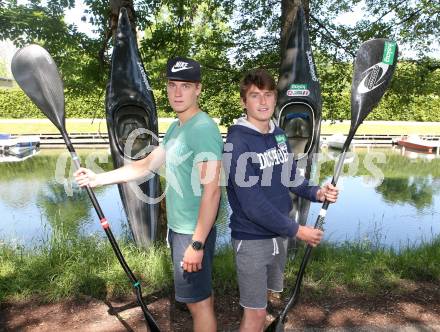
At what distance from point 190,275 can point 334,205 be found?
8413 millimetres

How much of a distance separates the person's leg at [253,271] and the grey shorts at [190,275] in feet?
0.49

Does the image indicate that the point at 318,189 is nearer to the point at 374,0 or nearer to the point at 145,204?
the point at 145,204

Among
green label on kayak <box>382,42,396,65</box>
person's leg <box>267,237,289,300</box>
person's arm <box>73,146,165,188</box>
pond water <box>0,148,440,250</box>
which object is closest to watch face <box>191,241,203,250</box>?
person's leg <box>267,237,289,300</box>

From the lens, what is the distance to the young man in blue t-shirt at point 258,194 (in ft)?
6.46

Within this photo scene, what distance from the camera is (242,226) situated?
2068 millimetres

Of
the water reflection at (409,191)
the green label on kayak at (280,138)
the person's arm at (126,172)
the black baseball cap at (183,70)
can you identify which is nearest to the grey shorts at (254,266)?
the green label on kayak at (280,138)

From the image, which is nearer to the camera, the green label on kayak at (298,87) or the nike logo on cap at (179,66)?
the nike logo on cap at (179,66)

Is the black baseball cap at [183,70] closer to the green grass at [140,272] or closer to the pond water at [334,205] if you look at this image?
the green grass at [140,272]

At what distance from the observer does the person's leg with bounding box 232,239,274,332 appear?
206cm

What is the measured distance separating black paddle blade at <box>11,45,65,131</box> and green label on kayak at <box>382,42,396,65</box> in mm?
2218

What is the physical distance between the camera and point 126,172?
97.0 inches

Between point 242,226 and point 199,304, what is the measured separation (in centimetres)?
46

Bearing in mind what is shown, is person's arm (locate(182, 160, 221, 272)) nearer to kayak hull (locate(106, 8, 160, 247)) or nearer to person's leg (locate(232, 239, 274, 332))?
person's leg (locate(232, 239, 274, 332))

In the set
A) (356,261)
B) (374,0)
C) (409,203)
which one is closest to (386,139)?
(409,203)
